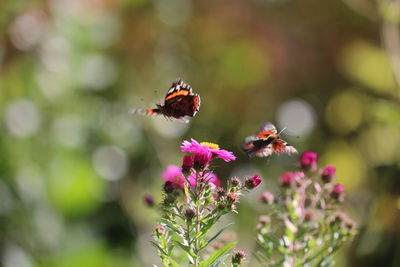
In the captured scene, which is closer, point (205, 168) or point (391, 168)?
point (205, 168)

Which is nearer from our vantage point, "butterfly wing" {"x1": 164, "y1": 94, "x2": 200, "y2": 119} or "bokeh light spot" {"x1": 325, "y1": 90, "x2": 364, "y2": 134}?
"butterfly wing" {"x1": 164, "y1": 94, "x2": 200, "y2": 119}

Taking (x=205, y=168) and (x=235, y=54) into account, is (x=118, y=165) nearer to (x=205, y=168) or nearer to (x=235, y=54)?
(x=235, y=54)

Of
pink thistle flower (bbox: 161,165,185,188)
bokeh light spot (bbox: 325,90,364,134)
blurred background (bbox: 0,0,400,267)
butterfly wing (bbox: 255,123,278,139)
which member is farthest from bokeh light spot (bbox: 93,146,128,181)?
butterfly wing (bbox: 255,123,278,139)

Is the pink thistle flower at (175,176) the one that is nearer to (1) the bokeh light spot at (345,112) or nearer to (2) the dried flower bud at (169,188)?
(2) the dried flower bud at (169,188)

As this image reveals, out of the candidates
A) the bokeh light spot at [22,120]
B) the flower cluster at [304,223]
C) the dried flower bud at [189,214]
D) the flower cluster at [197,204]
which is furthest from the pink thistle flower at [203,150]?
the bokeh light spot at [22,120]

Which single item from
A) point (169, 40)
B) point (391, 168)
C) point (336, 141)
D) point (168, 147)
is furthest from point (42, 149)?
point (391, 168)

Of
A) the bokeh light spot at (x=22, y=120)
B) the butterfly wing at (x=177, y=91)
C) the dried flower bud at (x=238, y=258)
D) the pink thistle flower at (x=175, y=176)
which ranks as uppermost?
the bokeh light spot at (x=22, y=120)

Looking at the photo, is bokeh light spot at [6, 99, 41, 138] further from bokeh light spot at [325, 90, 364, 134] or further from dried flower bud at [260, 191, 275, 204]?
dried flower bud at [260, 191, 275, 204]
